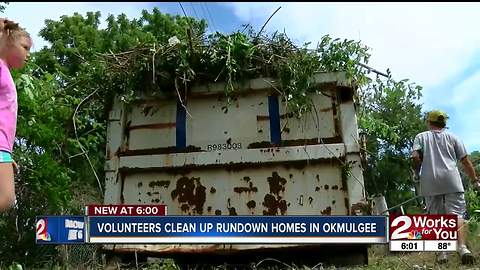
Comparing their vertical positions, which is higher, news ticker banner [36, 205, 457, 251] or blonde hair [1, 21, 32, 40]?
blonde hair [1, 21, 32, 40]

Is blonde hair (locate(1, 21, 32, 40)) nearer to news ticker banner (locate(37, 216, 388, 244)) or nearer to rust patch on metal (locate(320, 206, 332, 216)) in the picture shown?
→ news ticker banner (locate(37, 216, 388, 244))

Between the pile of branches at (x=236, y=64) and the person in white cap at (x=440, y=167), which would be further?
the person in white cap at (x=440, y=167)

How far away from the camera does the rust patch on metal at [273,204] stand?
4.80 metres

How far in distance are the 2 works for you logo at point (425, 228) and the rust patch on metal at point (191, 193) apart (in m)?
1.74

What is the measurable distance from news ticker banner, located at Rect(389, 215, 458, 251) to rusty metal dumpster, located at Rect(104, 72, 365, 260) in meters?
0.87

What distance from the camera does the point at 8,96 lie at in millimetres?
2037

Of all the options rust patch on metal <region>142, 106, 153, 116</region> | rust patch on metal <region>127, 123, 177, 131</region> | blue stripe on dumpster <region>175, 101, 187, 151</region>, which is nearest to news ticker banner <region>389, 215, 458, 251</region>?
blue stripe on dumpster <region>175, 101, 187, 151</region>

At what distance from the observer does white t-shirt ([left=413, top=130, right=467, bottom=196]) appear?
5.23 m

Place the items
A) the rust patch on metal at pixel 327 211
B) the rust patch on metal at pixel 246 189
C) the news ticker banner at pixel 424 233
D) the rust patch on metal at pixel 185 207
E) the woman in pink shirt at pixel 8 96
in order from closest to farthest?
the woman in pink shirt at pixel 8 96
the news ticker banner at pixel 424 233
the rust patch on metal at pixel 327 211
the rust patch on metal at pixel 246 189
the rust patch on metal at pixel 185 207

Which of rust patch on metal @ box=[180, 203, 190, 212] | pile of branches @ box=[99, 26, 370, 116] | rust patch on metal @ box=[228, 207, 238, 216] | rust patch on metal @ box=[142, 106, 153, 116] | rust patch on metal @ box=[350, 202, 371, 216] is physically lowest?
rust patch on metal @ box=[350, 202, 371, 216]

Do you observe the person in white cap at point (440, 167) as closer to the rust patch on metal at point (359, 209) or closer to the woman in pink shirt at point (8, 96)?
the rust patch on metal at point (359, 209)

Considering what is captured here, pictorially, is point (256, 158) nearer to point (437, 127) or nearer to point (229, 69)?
point (229, 69)

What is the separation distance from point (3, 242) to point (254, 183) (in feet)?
11.0

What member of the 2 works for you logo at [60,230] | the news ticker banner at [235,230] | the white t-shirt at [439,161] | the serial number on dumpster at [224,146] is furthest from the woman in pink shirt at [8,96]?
the white t-shirt at [439,161]
